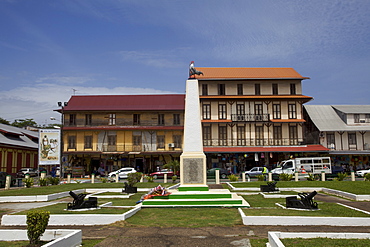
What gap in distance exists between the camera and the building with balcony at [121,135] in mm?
41938

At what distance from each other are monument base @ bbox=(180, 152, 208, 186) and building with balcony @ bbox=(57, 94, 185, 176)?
24.3 metres

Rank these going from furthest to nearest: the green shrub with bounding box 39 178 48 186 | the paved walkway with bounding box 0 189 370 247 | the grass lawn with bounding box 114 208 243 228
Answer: the green shrub with bounding box 39 178 48 186 → the grass lawn with bounding box 114 208 243 228 → the paved walkway with bounding box 0 189 370 247

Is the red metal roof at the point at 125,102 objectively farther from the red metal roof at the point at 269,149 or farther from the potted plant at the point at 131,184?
the potted plant at the point at 131,184

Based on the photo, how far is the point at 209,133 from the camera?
40.3 m

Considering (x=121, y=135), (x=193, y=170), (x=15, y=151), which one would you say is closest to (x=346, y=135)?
(x=121, y=135)

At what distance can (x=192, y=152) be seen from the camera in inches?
677

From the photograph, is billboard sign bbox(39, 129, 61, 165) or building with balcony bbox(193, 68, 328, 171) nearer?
billboard sign bbox(39, 129, 61, 165)

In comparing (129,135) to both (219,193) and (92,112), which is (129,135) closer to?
(92,112)

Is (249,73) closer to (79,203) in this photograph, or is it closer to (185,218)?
(185,218)

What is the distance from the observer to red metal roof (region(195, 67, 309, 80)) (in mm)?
41719

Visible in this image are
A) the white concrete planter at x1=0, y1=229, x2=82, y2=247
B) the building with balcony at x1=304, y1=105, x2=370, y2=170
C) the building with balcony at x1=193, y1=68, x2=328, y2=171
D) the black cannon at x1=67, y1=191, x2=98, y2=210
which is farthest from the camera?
the building with balcony at x1=193, y1=68, x2=328, y2=171

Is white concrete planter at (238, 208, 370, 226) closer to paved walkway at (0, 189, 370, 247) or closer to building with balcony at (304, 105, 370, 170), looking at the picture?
paved walkway at (0, 189, 370, 247)

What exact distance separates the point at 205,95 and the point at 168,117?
5.83m

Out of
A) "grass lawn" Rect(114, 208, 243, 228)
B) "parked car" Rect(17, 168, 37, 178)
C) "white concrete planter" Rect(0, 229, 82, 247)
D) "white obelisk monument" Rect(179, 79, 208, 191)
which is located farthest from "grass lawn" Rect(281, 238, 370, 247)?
"parked car" Rect(17, 168, 37, 178)
